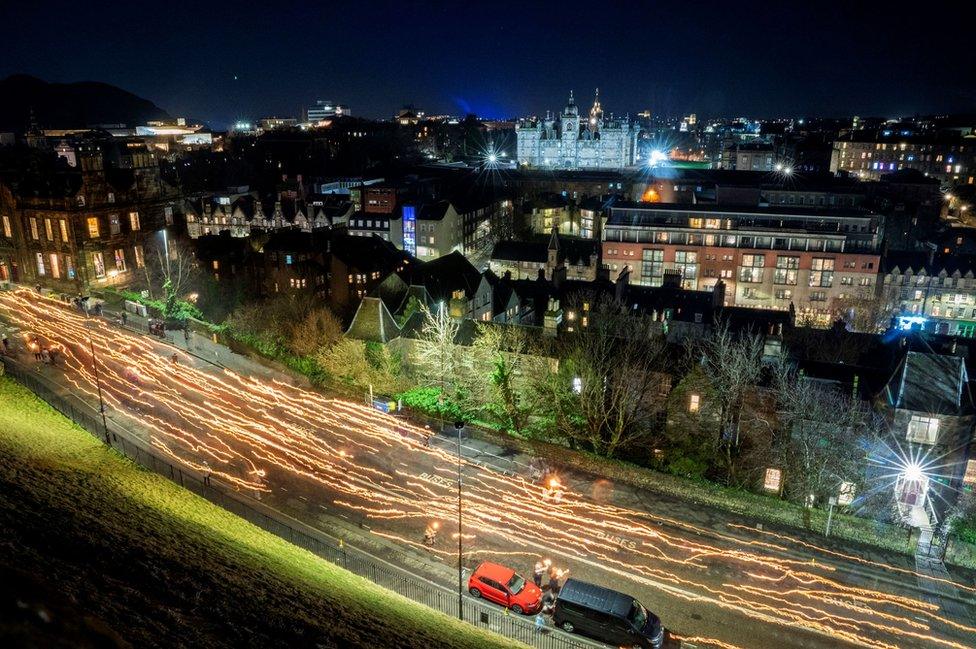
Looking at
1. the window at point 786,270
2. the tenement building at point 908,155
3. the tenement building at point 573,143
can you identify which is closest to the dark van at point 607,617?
the window at point 786,270

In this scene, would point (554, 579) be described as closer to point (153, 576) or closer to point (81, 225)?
point (153, 576)

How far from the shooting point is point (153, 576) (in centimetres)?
1344

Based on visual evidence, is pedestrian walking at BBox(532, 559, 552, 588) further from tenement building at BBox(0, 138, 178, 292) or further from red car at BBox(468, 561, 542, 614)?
tenement building at BBox(0, 138, 178, 292)

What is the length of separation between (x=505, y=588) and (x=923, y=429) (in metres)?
20.4

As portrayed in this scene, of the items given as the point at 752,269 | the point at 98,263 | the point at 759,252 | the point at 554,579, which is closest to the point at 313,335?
the point at 98,263

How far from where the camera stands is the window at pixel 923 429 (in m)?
27.0

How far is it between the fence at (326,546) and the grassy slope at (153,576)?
1292 mm

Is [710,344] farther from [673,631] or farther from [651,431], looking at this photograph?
[673,631]

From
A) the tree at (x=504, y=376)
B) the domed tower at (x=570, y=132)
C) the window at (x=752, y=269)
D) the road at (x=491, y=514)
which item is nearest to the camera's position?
the road at (x=491, y=514)

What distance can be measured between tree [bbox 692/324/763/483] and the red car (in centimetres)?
1316

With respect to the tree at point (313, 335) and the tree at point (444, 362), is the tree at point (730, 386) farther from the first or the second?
the tree at point (313, 335)

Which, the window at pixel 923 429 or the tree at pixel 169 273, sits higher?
the tree at pixel 169 273

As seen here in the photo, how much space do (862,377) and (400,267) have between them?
40.9 m

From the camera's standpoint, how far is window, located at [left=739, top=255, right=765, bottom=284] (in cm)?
6731
